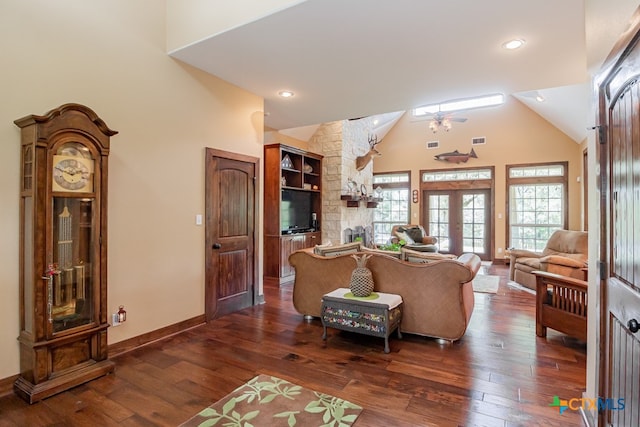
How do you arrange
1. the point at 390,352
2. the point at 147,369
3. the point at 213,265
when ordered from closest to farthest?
the point at 147,369 < the point at 390,352 < the point at 213,265

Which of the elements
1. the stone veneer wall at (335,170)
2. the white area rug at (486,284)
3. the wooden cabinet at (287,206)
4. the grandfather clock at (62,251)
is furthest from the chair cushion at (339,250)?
the stone veneer wall at (335,170)

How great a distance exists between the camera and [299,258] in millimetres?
4102

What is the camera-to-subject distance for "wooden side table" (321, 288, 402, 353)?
3129 mm

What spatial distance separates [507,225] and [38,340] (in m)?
9.30

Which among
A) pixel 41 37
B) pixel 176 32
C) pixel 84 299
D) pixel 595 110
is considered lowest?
pixel 84 299

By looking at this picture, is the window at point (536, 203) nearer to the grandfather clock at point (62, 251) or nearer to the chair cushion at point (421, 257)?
the chair cushion at point (421, 257)

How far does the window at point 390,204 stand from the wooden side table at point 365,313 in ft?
21.9

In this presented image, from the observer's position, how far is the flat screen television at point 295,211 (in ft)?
21.4

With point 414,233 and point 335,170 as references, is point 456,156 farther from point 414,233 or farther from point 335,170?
point 335,170

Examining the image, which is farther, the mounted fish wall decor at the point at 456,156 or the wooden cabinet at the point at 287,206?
the mounted fish wall decor at the point at 456,156

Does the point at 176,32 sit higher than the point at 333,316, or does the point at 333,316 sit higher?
the point at 176,32

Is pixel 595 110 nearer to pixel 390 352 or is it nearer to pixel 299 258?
pixel 390 352

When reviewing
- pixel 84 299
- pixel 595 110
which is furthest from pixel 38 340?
pixel 595 110

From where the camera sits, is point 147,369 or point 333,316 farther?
point 333,316
